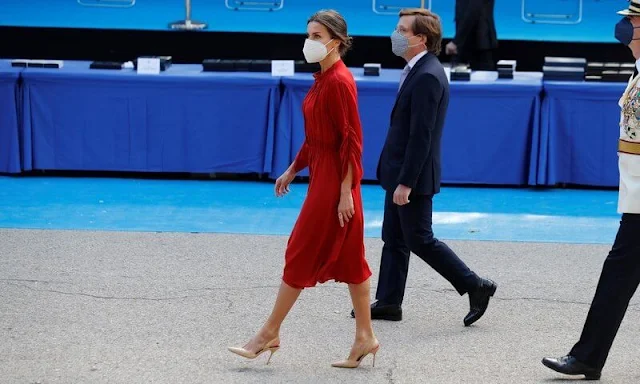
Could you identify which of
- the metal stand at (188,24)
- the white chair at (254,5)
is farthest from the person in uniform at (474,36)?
the white chair at (254,5)

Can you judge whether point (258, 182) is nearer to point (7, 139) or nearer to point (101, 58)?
point (7, 139)

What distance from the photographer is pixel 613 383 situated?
5.64m

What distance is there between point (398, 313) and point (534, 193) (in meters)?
4.21

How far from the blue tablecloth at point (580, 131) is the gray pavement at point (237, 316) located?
1970 mm

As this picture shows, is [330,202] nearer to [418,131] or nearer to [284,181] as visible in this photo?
[284,181]

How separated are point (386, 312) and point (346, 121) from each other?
1.55 m

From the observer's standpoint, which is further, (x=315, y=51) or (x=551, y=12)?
(x=551, y=12)

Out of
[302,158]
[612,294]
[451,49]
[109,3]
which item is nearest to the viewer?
[612,294]

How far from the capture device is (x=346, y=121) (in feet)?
18.1

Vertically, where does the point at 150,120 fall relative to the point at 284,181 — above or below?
below

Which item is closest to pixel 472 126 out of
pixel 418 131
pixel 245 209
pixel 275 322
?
pixel 245 209

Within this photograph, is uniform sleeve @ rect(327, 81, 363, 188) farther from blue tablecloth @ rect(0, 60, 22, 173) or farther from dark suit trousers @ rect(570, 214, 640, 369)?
blue tablecloth @ rect(0, 60, 22, 173)

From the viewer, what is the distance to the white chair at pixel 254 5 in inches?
572

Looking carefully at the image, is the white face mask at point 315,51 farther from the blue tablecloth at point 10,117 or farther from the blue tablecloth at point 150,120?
the blue tablecloth at point 10,117
